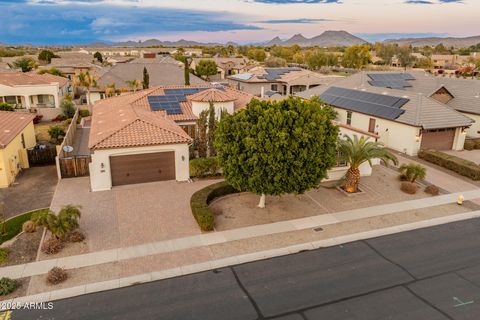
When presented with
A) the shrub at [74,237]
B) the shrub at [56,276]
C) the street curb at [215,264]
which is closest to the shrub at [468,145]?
the street curb at [215,264]

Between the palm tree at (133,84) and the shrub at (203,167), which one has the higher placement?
the palm tree at (133,84)

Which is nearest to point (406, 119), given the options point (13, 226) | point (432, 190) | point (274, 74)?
point (432, 190)

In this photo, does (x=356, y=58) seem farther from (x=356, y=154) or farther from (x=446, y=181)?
(x=356, y=154)

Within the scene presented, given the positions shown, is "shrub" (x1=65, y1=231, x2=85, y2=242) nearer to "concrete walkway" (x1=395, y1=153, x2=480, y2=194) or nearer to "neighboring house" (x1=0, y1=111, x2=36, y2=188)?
"neighboring house" (x1=0, y1=111, x2=36, y2=188)

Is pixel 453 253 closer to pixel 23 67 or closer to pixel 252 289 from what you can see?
pixel 252 289

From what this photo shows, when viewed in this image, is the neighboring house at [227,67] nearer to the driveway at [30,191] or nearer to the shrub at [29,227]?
the driveway at [30,191]

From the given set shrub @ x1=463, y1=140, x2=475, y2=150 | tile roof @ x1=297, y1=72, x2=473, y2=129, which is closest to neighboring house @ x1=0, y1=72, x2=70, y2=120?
tile roof @ x1=297, y1=72, x2=473, y2=129

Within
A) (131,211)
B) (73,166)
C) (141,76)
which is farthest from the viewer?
(141,76)
